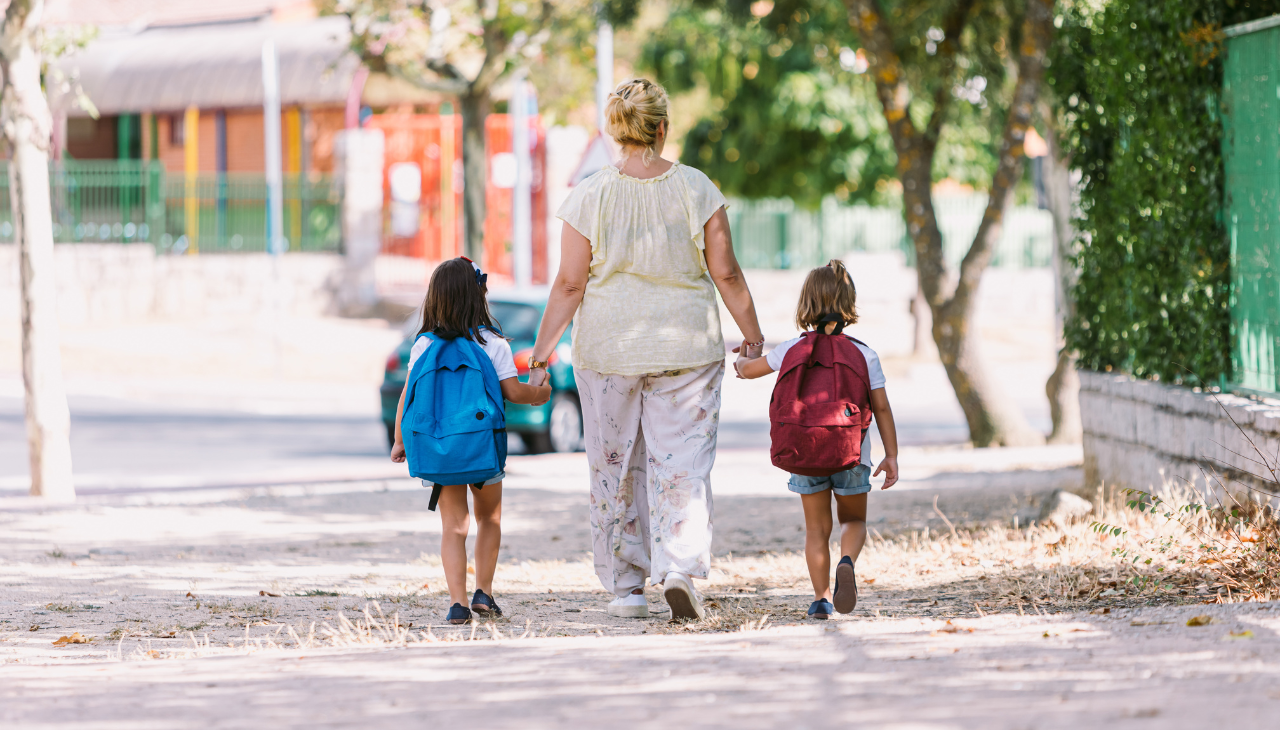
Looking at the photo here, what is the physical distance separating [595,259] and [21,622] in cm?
266

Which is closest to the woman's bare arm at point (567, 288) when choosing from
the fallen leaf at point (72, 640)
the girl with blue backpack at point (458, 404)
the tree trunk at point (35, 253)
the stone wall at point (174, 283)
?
the girl with blue backpack at point (458, 404)

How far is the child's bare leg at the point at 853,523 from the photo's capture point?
225 inches

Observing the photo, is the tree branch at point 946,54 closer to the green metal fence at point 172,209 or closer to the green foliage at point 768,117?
the green foliage at point 768,117

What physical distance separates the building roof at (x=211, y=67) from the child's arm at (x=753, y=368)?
25.3 m

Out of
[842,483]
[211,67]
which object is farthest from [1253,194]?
[211,67]

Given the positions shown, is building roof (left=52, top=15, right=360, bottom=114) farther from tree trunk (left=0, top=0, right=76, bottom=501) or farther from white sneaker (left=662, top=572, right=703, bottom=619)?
white sneaker (left=662, top=572, right=703, bottom=619)

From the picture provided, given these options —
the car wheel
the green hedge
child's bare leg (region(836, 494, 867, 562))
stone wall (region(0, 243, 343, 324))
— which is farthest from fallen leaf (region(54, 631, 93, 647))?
stone wall (region(0, 243, 343, 324))

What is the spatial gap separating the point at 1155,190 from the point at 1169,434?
4.04 ft

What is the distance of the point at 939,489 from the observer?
10195 mm

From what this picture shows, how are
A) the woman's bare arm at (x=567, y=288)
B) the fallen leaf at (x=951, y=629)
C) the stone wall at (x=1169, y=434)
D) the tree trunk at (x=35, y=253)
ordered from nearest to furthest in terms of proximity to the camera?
the fallen leaf at (x=951, y=629) < the woman's bare arm at (x=567, y=288) < the stone wall at (x=1169, y=434) < the tree trunk at (x=35, y=253)

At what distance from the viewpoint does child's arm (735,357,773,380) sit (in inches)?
220

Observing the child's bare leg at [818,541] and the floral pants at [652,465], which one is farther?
the child's bare leg at [818,541]

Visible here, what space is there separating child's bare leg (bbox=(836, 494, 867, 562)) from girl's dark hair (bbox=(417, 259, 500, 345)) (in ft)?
4.90

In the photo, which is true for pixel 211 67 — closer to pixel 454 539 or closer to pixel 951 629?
pixel 454 539
